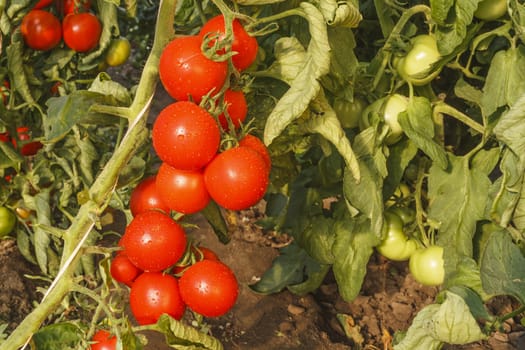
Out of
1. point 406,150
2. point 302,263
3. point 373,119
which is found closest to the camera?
point 373,119

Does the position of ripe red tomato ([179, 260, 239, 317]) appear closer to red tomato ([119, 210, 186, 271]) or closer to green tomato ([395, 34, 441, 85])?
red tomato ([119, 210, 186, 271])

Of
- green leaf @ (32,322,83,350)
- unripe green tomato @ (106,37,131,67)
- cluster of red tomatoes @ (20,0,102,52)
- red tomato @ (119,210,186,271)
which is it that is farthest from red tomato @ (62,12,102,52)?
green leaf @ (32,322,83,350)

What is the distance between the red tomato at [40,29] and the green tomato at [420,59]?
1.08m

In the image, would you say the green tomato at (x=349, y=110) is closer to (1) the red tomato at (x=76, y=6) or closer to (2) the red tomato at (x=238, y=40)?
(2) the red tomato at (x=238, y=40)

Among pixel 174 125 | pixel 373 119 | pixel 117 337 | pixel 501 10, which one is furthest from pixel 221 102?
pixel 501 10

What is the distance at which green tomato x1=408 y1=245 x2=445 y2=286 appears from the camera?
1.65 metres

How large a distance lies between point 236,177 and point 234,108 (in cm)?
15

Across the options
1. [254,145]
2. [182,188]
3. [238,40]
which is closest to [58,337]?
[182,188]

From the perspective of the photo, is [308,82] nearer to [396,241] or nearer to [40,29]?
[396,241]

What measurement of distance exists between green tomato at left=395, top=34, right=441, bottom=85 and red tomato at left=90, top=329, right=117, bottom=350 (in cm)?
88

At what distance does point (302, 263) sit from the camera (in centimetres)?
222

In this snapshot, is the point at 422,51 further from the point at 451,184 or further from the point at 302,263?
the point at 302,263

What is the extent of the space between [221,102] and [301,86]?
135 millimetres

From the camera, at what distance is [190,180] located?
1.05 metres
